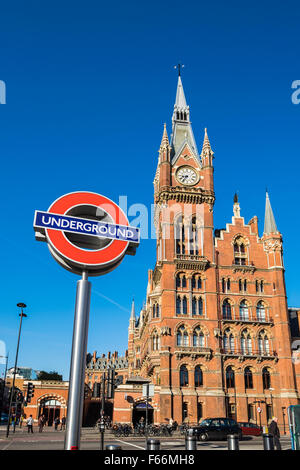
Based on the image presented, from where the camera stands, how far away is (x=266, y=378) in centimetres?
5378

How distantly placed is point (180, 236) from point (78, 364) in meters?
46.1

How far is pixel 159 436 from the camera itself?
37594 mm

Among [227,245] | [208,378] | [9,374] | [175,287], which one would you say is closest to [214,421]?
[208,378]

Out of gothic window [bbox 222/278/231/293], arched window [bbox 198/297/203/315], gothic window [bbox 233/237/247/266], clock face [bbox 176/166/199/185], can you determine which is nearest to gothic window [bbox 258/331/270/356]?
gothic window [bbox 222/278/231/293]

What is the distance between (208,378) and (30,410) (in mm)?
26099

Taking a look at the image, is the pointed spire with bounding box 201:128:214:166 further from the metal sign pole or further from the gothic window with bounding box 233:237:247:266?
the metal sign pole

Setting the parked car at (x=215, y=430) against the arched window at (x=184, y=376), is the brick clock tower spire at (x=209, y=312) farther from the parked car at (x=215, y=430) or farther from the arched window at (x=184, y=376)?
the parked car at (x=215, y=430)

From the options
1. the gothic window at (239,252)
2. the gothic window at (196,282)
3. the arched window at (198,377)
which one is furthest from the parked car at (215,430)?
the gothic window at (239,252)

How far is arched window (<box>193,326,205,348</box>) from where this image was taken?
53.3m

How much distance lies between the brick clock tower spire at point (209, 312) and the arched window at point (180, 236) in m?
0.14

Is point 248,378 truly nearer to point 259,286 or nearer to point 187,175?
point 259,286
